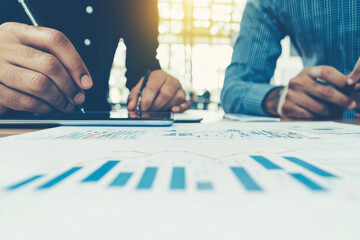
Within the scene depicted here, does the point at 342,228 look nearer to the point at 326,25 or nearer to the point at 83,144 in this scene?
the point at 83,144

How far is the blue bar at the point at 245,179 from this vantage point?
10 centimetres

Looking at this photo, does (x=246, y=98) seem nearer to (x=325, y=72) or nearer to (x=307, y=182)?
(x=325, y=72)

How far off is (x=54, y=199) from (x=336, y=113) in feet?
2.01

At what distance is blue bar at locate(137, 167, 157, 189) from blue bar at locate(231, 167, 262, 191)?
0.04 m

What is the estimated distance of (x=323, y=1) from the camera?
70 cm

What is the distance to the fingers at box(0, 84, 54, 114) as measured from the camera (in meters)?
0.40

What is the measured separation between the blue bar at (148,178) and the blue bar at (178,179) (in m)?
0.01

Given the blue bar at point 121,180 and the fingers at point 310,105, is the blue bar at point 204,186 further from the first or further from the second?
the fingers at point 310,105

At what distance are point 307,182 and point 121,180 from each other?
0.29 feet

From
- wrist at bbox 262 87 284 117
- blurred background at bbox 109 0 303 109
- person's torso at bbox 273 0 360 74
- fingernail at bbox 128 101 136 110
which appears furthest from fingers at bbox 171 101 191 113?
blurred background at bbox 109 0 303 109

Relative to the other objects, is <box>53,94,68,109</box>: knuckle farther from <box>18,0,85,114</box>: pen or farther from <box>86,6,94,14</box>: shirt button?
<box>86,6,94,14</box>: shirt button

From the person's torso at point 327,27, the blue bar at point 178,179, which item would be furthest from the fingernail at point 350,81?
the blue bar at point 178,179

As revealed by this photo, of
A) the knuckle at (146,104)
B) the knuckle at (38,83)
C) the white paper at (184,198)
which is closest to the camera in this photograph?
the white paper at (184,198)

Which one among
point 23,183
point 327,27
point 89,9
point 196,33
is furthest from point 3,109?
point 196,33
